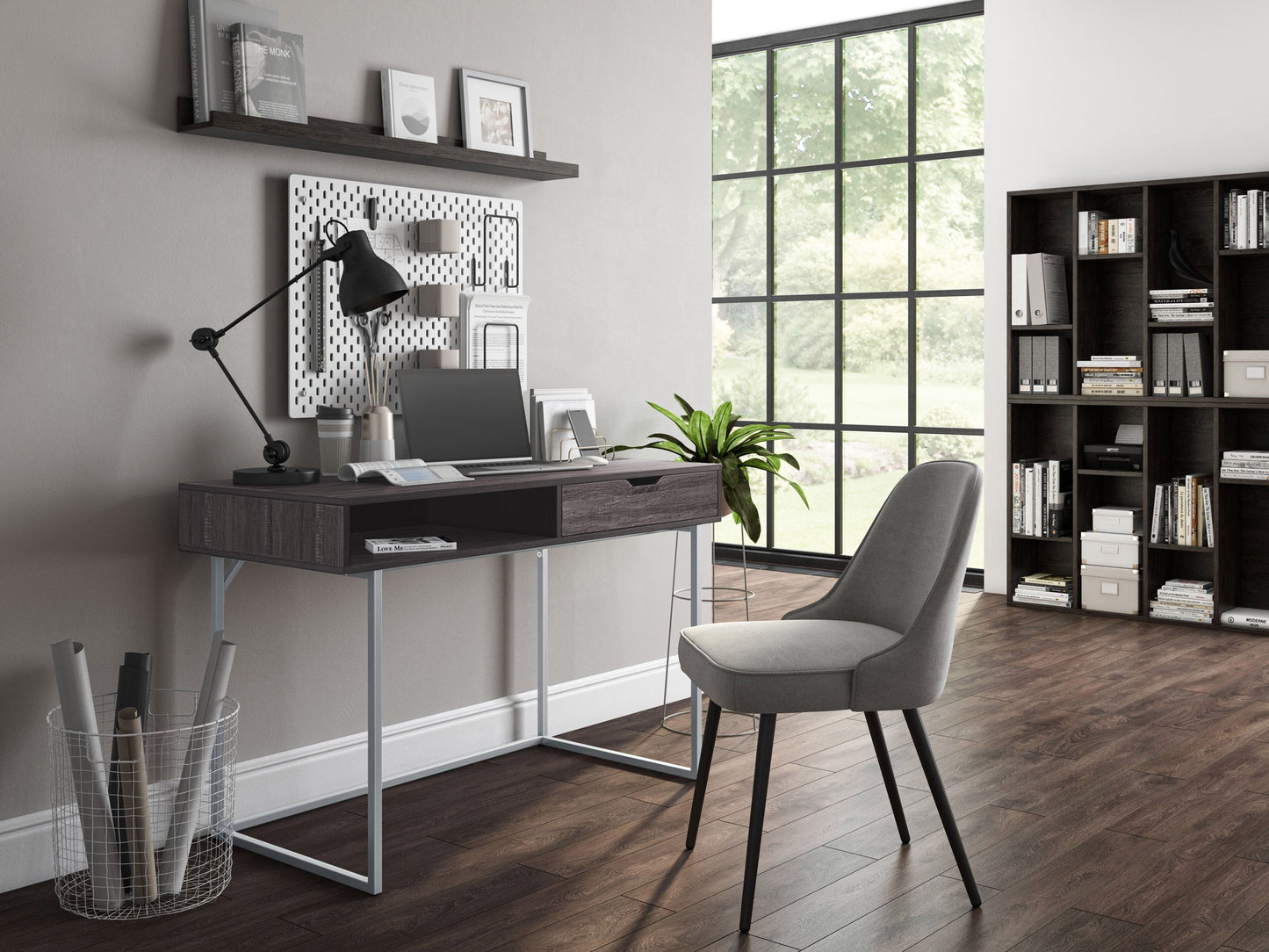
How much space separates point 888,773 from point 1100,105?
13.2 feet

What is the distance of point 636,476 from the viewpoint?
3.14 metres

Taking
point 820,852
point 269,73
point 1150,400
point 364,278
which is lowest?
point 820,852

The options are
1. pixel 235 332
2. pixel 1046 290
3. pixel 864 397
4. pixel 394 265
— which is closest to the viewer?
pixel 235 332

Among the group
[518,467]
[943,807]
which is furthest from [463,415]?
[943,807]

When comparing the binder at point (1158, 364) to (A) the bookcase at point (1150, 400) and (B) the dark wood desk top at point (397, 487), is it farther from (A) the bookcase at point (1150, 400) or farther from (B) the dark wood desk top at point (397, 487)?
(B) the dark wood desk top at point (397, 487)

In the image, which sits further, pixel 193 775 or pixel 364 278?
pixel 364 278

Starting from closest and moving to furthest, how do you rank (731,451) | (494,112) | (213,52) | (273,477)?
(273,477) < (213,52) < (494,112) < (731,451)

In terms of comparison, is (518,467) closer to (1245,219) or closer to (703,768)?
(703,768)

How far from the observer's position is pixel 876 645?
258cm

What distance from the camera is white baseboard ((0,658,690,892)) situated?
2.70m

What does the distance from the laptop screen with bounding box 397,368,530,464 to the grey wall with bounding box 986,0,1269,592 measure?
337cm

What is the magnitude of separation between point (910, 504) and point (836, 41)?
4.85 m

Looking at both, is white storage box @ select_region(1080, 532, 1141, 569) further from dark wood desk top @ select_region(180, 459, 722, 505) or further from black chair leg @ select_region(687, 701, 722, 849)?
black chair leg @ select_region(687, 701, 722, 849)

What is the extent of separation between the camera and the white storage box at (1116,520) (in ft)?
18.1
